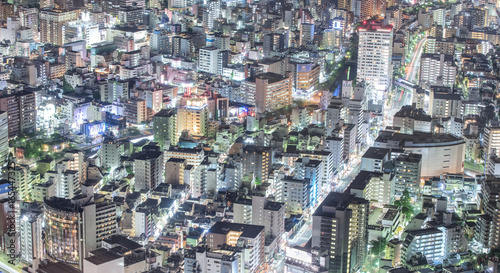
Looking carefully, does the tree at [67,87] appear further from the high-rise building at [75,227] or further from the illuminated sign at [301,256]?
the illuminated sign at [301,256]

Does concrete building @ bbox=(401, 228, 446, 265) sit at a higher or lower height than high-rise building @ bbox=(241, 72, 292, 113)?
lower

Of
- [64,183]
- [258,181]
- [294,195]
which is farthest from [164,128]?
[294,195]

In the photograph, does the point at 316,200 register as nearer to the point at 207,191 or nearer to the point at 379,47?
the point at 207,191

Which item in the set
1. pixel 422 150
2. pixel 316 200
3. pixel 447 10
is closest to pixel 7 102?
pixel 316 200

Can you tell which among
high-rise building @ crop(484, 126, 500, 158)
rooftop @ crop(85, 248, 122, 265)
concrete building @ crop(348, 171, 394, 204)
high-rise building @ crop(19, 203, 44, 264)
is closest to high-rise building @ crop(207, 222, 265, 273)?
rooftop @ crop(85, 248, 122, 265)

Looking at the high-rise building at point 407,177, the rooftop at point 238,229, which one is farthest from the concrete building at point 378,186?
the rooftop at point 238,229

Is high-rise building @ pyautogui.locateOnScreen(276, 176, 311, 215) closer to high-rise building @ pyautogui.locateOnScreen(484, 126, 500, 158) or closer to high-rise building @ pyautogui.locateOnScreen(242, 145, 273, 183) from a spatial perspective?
high-rise building @ pyautogui.locateOnScreen(242, 145, 273, 183)
